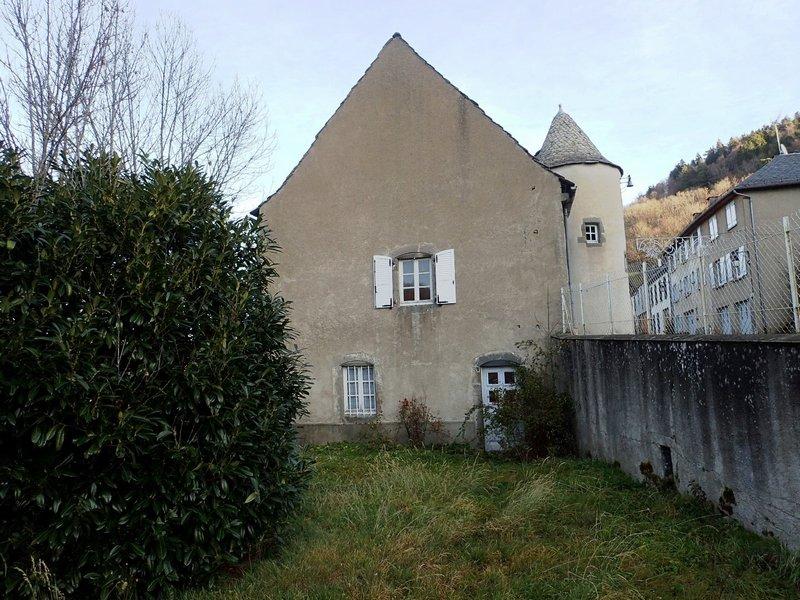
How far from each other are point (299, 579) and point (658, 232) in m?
58.1

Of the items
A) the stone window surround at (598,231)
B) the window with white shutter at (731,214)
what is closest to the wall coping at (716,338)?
the stone window surround at (598,231)

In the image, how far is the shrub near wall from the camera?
13.9 ft

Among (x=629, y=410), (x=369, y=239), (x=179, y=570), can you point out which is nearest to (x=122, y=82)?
(x=369, y=239)

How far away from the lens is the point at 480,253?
12.8m

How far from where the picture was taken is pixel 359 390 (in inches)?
527

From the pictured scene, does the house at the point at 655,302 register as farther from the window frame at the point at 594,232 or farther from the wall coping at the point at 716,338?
the window frame at the point at 594,232

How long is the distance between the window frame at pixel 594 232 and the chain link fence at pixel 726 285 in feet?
20.7

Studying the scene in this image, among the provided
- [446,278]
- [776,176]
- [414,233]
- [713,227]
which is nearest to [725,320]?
[446,278]

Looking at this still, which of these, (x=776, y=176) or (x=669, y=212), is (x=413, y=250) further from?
(x=669, y=212)

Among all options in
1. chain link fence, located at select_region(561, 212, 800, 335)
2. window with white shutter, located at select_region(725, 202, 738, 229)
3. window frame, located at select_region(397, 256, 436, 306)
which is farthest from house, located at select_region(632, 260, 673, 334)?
window with white shutter, located at select_region(725, 202, 738, 229)

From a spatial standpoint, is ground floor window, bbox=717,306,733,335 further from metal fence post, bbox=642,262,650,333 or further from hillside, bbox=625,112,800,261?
hillside, bbox=625,112,800,261

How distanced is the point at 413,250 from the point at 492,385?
138 inches

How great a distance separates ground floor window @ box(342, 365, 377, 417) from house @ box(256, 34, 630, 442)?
25mm

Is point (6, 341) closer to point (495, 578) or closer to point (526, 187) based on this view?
point (495, 578)
